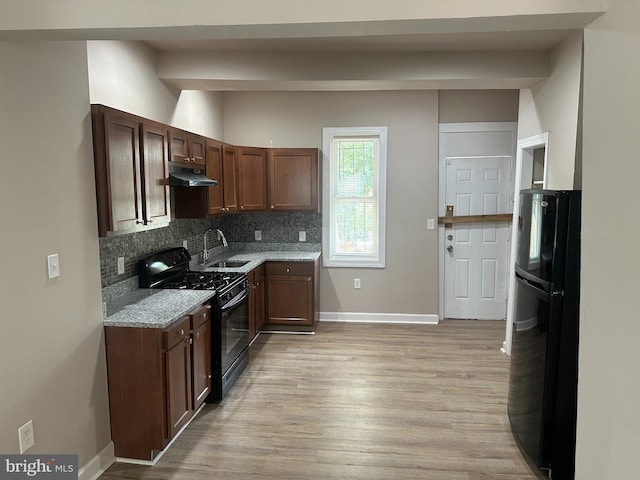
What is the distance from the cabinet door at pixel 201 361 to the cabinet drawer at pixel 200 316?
28 mm

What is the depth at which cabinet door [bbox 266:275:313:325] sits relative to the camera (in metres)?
4.86

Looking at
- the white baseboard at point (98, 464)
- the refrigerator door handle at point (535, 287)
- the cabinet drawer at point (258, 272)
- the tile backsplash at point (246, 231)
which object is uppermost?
the tile backsplash at point (246, 231)


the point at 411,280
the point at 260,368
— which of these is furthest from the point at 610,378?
the point at 411,280

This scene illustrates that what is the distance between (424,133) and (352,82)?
1719 millimetres

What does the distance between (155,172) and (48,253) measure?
1.01 m

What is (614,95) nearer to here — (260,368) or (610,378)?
(610,378)

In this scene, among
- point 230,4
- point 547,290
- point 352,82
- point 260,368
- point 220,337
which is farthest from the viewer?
point 260,368

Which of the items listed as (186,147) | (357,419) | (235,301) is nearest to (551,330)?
(357,419)

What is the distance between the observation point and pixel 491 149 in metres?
5.19

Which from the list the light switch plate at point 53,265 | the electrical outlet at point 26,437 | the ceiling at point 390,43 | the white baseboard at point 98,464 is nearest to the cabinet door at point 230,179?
the ceiling at point 390,43

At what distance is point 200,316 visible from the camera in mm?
3008

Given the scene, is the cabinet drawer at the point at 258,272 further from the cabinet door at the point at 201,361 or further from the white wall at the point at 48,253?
the white wall at the point at 48,253

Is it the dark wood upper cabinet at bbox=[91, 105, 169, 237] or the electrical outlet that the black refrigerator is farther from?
the electrical outlet

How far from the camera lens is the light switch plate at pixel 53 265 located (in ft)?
7.04
